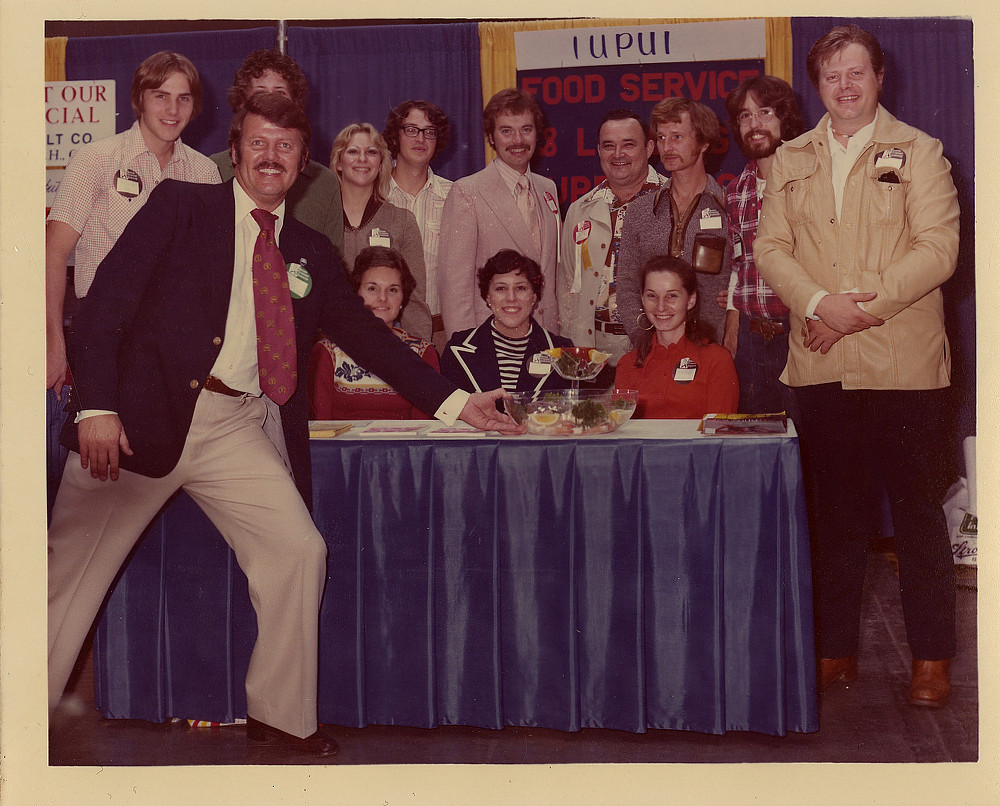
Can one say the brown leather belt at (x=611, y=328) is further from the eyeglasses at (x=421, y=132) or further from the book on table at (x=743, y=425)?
the eyeglasses at (x=421, y=132)


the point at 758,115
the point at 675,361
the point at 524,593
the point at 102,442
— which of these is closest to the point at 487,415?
the point at 524,593

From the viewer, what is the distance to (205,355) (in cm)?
246

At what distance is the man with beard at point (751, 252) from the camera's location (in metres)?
3.27

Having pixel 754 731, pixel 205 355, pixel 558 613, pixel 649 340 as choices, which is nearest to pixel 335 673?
pixel 558 613

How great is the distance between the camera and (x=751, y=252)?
327 cm

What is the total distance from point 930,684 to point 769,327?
1204 mm

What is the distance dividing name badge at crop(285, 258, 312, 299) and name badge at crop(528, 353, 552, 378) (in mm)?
832

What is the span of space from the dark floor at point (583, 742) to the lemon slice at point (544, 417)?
811mm

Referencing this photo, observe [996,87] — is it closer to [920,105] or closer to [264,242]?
[920,105]

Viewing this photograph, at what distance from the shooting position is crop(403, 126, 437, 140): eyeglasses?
3.84 metres

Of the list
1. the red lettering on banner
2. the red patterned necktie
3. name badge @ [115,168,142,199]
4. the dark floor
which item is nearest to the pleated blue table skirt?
the dark floor

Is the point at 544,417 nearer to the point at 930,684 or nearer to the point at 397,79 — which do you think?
the point at 930,684

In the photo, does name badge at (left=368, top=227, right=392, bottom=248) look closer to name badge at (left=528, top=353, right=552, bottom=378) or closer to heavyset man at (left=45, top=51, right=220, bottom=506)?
heavyset man at (left=45, top=51, right=220, bottom=506)

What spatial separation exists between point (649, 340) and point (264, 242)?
1275 millimetres
